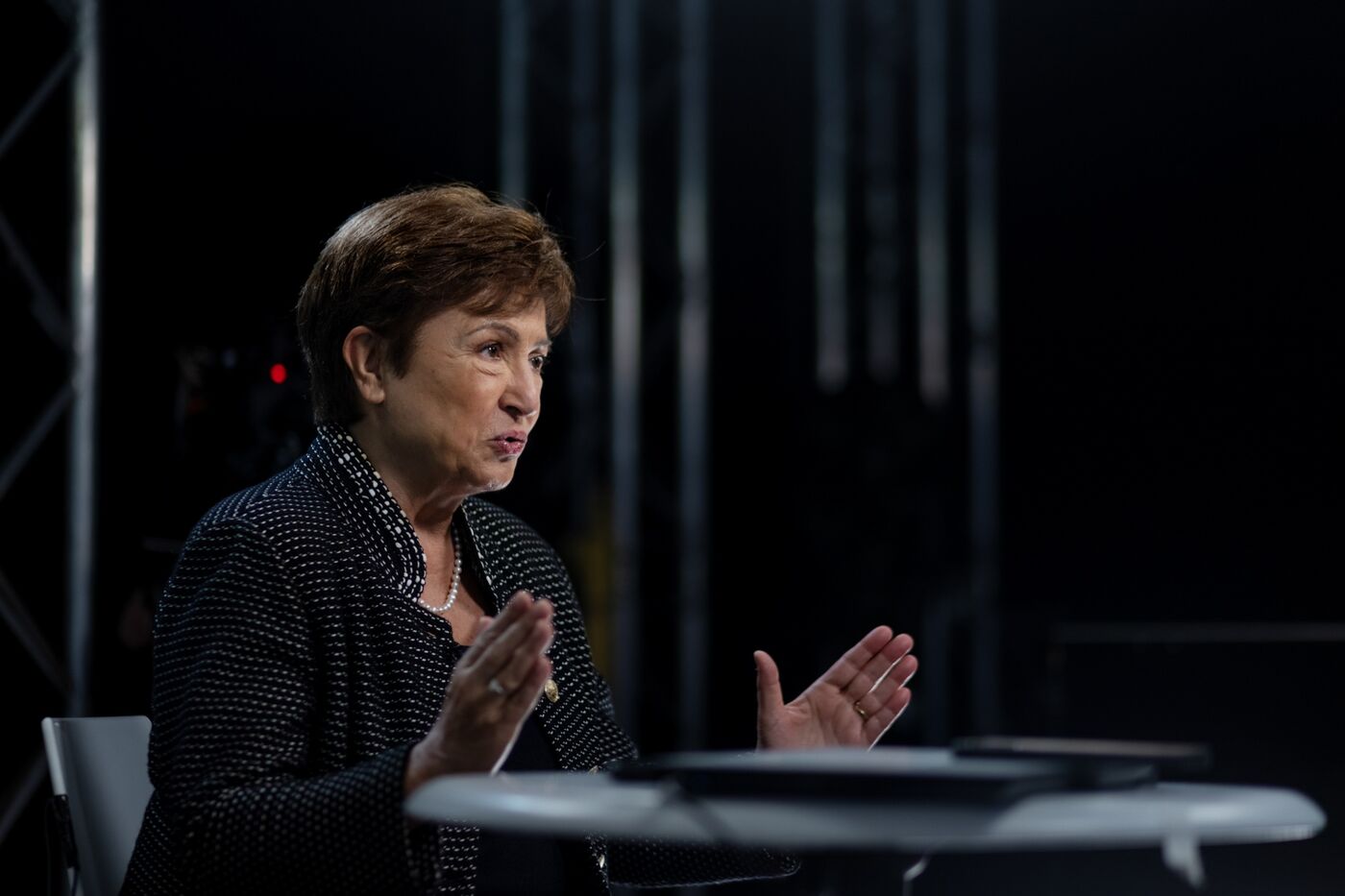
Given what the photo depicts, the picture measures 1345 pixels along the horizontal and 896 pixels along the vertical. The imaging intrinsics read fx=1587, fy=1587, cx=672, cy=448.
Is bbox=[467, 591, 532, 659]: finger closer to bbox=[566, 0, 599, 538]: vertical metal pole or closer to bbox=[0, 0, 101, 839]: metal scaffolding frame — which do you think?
bbox=[0, 0, 101, 839]: metal scaffolding frame

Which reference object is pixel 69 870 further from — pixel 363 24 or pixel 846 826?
pixel 363 24

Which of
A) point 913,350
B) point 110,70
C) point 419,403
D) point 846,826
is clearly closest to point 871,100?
point 913,350

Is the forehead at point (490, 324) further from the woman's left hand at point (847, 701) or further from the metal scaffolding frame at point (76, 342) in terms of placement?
the metal scaffolding frame at point (76, 342)

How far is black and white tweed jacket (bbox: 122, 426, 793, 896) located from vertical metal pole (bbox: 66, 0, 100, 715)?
1.65 meters

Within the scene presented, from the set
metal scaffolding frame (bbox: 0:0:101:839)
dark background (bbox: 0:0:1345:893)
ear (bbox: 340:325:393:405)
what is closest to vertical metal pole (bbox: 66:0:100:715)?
metal scaffolding frame (bbox: 0:0:101:839)

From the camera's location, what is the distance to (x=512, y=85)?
16.9ft

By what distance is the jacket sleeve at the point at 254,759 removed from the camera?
1.40 meters

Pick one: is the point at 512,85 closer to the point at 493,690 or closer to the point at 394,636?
the point at 394,636

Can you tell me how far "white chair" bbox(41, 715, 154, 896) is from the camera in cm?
169

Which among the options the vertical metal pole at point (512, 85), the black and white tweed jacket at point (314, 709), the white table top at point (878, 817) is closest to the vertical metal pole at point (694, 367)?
the vertical metal pole at point (512, 85)

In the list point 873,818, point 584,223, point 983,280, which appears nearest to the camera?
point 873,818

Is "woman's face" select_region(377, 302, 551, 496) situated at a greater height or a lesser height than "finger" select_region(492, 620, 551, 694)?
greater

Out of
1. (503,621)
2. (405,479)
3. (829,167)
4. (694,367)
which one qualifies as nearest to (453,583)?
(405,479)

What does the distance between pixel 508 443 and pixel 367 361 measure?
0.61 feet
